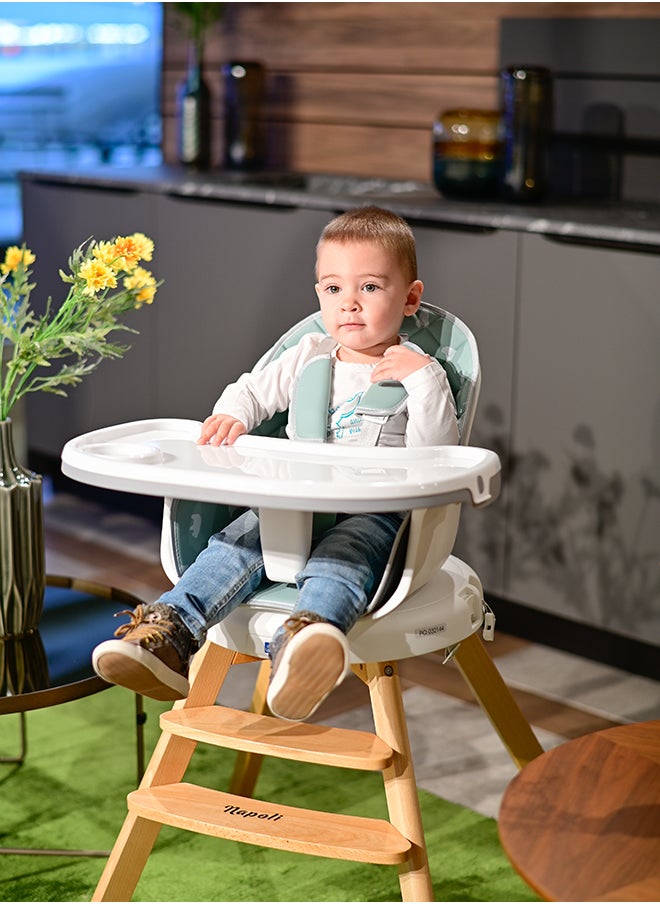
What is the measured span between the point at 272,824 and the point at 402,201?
1.71 m

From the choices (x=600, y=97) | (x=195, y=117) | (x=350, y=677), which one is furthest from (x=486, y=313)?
(x=195, y=117)

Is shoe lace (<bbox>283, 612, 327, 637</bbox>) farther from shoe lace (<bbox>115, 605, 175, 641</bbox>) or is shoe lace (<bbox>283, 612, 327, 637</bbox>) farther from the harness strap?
the harness strap

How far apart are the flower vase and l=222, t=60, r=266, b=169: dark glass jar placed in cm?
202

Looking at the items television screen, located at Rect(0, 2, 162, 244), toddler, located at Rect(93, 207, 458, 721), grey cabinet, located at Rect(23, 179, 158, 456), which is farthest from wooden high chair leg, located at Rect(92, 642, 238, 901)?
television screen, located at Rect(0, 2, 162, 244)

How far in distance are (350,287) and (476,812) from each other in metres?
0.91

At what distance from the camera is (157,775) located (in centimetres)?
172

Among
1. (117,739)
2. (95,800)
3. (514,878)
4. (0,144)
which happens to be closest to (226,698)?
(117,739)

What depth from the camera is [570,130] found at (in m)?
3.11

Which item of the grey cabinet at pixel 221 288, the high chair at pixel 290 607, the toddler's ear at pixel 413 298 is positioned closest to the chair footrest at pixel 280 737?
the high chair at pixel 290 607

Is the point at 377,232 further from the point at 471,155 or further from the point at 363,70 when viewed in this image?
the point at 363,70

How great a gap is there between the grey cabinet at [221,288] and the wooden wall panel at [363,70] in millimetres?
522

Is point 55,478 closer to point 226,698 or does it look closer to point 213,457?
point 226,698

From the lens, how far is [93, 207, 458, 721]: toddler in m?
1.53

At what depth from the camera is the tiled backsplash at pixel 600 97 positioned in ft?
9.64
